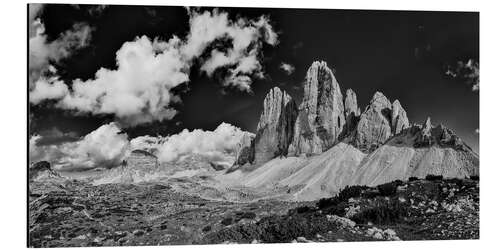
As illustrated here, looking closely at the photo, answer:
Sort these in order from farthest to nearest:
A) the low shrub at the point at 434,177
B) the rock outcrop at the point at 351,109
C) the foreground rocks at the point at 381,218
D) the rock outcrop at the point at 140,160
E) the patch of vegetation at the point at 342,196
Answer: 1. the rock outcrop at the point at 351,109
2. the low shrub at the point at 434,177
3. the patch of vegetation at the point at 342,196
4. the rock outcrop at the point at 140,160
5. the foreground rocks at the point at 381,218

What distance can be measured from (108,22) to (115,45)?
795 mm

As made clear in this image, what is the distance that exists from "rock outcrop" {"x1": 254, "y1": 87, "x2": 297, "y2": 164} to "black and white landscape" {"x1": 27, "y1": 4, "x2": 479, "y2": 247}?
0.14m

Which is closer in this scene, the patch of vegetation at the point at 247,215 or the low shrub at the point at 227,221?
the low shrub at the point at 227,221

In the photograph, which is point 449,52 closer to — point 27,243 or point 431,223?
point 431,223

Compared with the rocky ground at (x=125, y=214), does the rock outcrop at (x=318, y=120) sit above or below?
above

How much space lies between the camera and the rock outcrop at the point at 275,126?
19.4m

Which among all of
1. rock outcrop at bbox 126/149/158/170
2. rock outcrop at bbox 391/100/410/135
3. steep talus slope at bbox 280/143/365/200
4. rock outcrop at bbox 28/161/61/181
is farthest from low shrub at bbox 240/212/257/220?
A: rock outcrop at bbox 28/161/61/181

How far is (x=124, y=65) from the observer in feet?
Answer: 57.9

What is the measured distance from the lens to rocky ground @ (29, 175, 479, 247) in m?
Answer: 17.0

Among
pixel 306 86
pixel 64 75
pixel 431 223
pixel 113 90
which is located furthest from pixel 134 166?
pixel 431 223

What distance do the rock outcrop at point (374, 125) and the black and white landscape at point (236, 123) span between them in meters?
0.09

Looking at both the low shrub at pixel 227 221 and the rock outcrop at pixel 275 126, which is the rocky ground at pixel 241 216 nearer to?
the low shrub at pixel 227 221

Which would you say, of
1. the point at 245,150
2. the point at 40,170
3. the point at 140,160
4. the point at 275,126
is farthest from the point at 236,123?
the point at 40,170

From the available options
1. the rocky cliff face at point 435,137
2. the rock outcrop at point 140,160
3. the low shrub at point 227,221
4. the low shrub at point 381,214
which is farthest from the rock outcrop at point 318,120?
the rock outcrop at point 140,160
